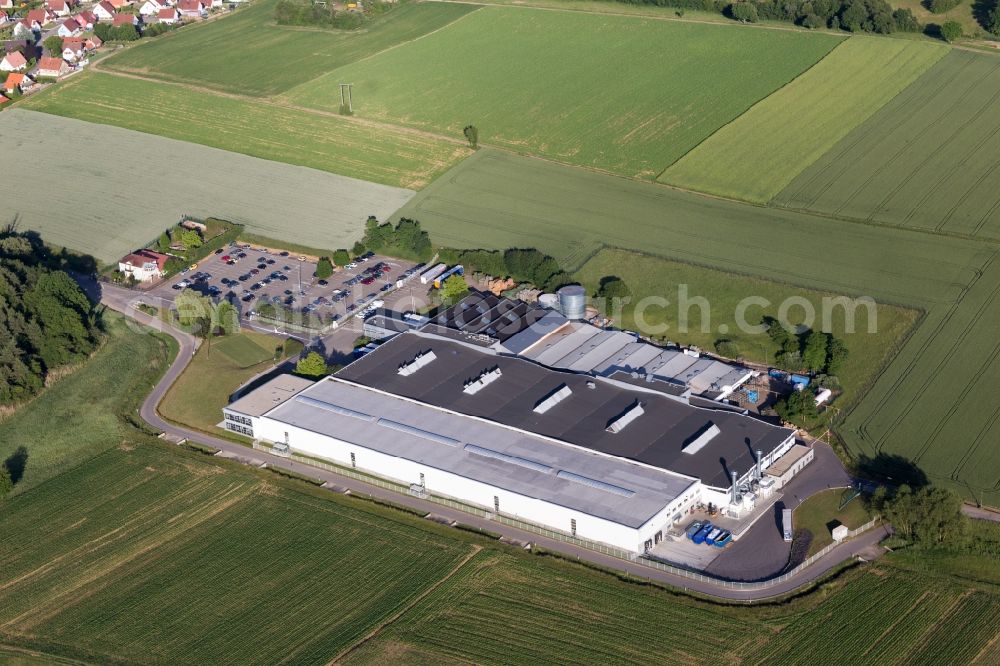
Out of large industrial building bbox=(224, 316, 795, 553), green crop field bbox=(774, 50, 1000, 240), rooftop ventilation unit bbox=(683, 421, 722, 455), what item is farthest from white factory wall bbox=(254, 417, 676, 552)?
green crop field bbox=(774, 50, 1000, 240)

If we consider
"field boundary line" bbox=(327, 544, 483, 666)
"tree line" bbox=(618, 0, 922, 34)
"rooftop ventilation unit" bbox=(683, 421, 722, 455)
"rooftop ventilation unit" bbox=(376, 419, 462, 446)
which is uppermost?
"tree line" bbox=(618, 0, 922, 34)

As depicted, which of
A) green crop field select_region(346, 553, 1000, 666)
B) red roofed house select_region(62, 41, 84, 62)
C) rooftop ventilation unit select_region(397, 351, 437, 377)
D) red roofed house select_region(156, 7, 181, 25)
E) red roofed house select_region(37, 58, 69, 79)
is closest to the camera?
green crop field select_region(346, 553, 1000, 666)

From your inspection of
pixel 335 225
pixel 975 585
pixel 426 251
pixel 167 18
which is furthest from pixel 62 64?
pixel 975 585

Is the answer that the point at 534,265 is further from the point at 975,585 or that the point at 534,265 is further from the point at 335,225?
the point at 975,585

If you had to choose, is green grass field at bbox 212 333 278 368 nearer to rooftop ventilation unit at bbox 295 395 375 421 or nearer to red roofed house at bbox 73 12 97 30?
rooftop ventilation unit at bbox 295 395 375 421

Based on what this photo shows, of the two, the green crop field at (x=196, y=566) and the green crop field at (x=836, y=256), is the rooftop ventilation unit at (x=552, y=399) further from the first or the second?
the green crop field at (x=836, y=256)

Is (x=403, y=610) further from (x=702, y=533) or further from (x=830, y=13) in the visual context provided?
(x=830, y=13)

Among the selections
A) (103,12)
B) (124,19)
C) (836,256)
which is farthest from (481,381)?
(103,12)
